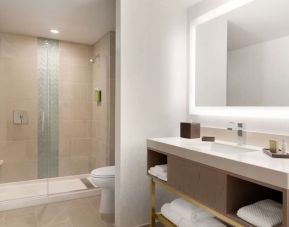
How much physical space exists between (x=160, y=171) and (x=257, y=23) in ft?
4.46

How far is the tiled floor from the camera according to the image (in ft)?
7.28

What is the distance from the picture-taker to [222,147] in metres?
1.75

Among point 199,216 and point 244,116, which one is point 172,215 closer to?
point 199,216

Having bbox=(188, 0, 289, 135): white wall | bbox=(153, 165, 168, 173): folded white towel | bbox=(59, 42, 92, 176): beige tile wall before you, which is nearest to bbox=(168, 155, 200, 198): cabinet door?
bbox=(153, 165, 168, 173): folded white towel

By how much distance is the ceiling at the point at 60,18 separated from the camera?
2395 mm

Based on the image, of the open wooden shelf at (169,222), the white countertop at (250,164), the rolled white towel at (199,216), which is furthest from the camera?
the rolled white towel at (199,216)

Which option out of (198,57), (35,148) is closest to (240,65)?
(198,57)

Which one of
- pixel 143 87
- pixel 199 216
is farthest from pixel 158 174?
pixel 143 87

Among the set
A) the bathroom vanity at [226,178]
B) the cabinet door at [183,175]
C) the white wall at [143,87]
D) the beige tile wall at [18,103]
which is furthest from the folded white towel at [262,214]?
the beige tile wall at [18,103]

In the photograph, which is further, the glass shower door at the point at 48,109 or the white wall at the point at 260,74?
the glass shower door at the point at 48,109

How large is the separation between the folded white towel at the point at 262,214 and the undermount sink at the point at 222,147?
41 centimetres

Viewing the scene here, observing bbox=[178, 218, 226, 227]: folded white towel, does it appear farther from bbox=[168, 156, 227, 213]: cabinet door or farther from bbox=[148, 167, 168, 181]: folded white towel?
bbox=[148, 167, 168, 181]: folded white towel

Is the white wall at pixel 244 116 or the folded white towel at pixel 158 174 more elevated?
the white wall at pixel 244 116

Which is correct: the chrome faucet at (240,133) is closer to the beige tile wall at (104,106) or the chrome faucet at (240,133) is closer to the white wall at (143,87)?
the white wall at (143,87)
